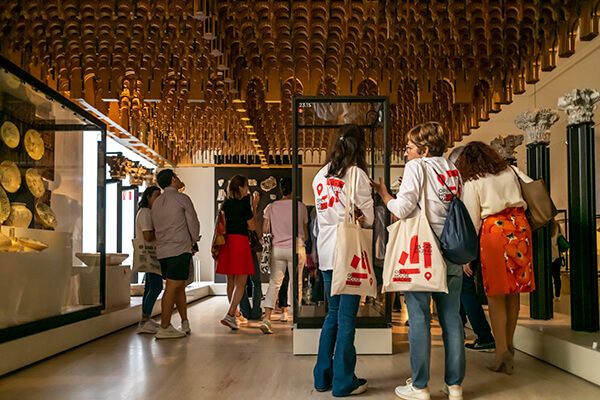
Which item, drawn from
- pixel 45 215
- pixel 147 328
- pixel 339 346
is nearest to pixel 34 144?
pixel 45 215

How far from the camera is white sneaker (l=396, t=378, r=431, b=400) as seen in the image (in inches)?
123

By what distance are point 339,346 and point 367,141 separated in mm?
2137

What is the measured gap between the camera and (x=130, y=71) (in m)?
6.98

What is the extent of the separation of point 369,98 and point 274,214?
185cm

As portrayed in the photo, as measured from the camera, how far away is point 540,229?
5039 mm

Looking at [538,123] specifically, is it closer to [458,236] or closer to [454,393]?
[458,236]

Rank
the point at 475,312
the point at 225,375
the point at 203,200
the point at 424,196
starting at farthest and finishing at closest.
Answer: the point at 203,200, the point at 475,312, the point at 225,375, the point at 424,196

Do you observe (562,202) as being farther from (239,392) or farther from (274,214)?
(239,392)

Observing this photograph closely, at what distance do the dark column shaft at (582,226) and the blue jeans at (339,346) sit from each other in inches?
80.2

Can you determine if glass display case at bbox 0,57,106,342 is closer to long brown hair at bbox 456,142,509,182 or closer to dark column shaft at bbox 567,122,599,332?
long brown hair at bbox 456,142,509,182

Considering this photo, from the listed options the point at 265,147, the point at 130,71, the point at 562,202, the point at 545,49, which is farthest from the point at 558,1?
the point at 265,147

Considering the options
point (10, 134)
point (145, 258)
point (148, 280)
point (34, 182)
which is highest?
point (10, 134)

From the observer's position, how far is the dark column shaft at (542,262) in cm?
505

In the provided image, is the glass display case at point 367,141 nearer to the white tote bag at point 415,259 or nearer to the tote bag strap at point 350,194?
the tote bag strap at point 350,194
